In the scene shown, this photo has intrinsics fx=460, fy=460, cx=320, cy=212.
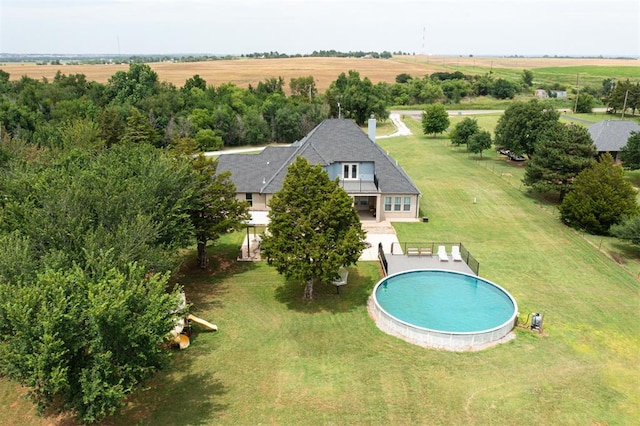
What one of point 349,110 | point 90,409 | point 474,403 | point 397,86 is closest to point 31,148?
point 90,409

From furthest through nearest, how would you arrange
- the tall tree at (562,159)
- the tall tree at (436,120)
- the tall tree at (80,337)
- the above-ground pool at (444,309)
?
the tall tree at (436,120) → the tall tree at (562,159) → the above-ground pool at (444,309) → the tall tree at (80,337)

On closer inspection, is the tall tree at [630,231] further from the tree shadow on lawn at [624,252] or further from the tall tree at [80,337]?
the tall tree at [80,337]

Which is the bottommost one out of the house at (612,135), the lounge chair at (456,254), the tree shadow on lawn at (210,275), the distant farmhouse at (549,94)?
the tree shadow on lawn at (210,275)

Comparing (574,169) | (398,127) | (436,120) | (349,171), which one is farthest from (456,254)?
(398,127)

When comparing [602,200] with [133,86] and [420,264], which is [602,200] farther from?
[133,86]

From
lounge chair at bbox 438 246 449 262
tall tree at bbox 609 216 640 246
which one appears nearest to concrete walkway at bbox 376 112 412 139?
Result: tall tree at bbox 609 216 640 246

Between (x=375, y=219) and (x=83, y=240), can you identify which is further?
(x=375, y=219)

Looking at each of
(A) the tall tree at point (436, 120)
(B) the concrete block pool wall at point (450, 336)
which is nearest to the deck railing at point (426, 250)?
(B) the concrete block pool wall at point (450, 336)

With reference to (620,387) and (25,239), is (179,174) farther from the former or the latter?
(620,387)
